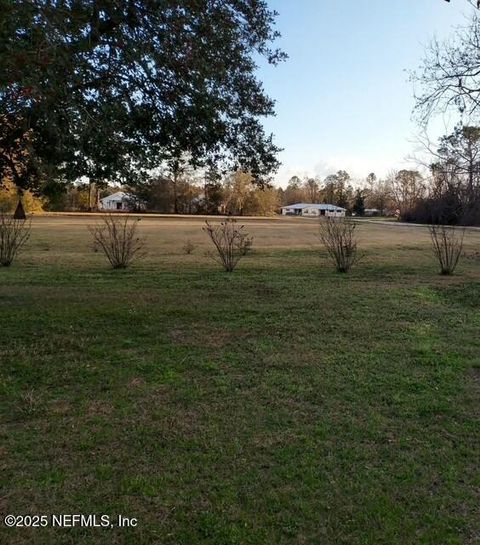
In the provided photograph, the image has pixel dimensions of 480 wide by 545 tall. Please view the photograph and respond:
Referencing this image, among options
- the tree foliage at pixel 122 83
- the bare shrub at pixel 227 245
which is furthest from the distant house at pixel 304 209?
the tree foliage at pixel 122 83

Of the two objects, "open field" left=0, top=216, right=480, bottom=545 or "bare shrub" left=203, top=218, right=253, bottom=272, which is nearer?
"open field" left=0, top=216, right=480, bottom=545

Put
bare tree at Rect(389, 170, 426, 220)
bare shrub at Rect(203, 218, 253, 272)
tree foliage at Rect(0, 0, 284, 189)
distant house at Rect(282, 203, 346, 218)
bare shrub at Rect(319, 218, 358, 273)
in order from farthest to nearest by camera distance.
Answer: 1. distant house at Rect(282, 203, 346, 218)
2. bare tree at Rect(389, 170, 426, 220)
3. bare shrub at Rect(203, 218, 253, 272)
4. bare shrub at Rect(319, 218, 358, 273)
5. tree foliage at Rect(0, 0, 284, 189)

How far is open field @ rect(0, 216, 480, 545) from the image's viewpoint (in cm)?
269

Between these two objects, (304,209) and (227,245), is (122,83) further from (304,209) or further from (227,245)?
(304,209)

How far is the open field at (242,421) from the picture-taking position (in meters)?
2.69

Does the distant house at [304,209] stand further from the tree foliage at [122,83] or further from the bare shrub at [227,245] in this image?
the tree foliage at [122,83]

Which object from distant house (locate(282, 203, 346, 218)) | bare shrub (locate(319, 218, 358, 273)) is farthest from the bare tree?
bare shrub (locate(319, 218, 358, 273))

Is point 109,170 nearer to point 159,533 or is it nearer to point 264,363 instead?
point 264,363

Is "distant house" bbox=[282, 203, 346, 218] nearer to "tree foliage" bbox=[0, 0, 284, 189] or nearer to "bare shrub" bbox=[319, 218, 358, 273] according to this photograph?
"bare shrub" bbox=[319, 218, 358, 273]

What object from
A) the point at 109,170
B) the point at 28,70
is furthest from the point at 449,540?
the point at 109,170

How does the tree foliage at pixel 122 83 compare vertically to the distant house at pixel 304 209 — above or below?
below

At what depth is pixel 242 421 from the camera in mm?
3889

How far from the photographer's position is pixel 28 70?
161 inches

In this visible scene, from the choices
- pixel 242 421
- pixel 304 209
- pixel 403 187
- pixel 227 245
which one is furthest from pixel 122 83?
pixel 304 209
